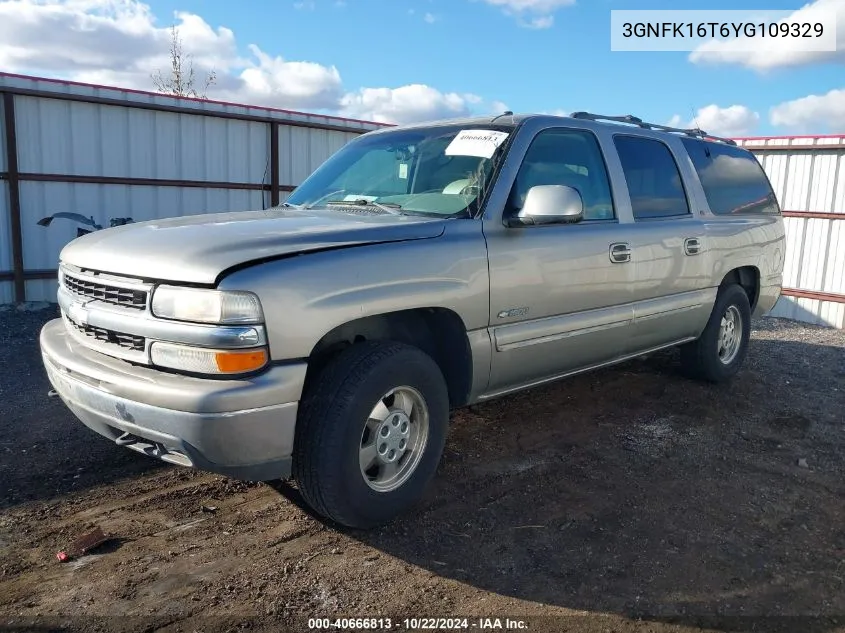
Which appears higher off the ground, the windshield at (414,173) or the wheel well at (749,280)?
the windshield at (414,173)

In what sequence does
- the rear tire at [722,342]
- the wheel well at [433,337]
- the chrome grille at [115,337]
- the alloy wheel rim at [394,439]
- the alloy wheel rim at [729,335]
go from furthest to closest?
1. the alloy wheel rim at [729,335]
2. the rear tire at [722,342]
3. the wheel well at [433,337]
4. the alloy wheel rim at [394,439]
5. the chrome grille at [115,337]

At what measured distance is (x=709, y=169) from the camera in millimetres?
5746

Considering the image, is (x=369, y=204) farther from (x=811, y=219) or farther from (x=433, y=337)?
(x=811, y=219)

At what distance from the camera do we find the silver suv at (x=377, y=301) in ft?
9.20

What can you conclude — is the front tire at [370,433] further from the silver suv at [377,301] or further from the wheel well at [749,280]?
the wheel well at [749,280]

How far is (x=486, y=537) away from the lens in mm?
3336

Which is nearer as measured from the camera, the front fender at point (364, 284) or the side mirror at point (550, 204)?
the front fender at point (364, 284)

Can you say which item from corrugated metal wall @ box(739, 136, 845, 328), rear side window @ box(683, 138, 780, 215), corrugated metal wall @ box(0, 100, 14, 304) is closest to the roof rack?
rear side window @ box(683, 138, 780, 215)

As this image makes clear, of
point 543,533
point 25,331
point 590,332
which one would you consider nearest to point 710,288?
point 590,332

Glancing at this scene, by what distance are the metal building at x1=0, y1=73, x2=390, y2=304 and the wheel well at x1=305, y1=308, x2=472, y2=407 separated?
737 centimetres

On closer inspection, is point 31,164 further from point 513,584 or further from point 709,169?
point 513,584

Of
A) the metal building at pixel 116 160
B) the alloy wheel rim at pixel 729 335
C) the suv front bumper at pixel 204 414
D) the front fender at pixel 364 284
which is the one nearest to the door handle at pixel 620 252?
the front fender at pixel 364 284

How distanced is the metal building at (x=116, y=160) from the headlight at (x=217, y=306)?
7461mm

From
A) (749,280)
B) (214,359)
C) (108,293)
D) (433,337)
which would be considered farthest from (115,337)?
(749,280)
